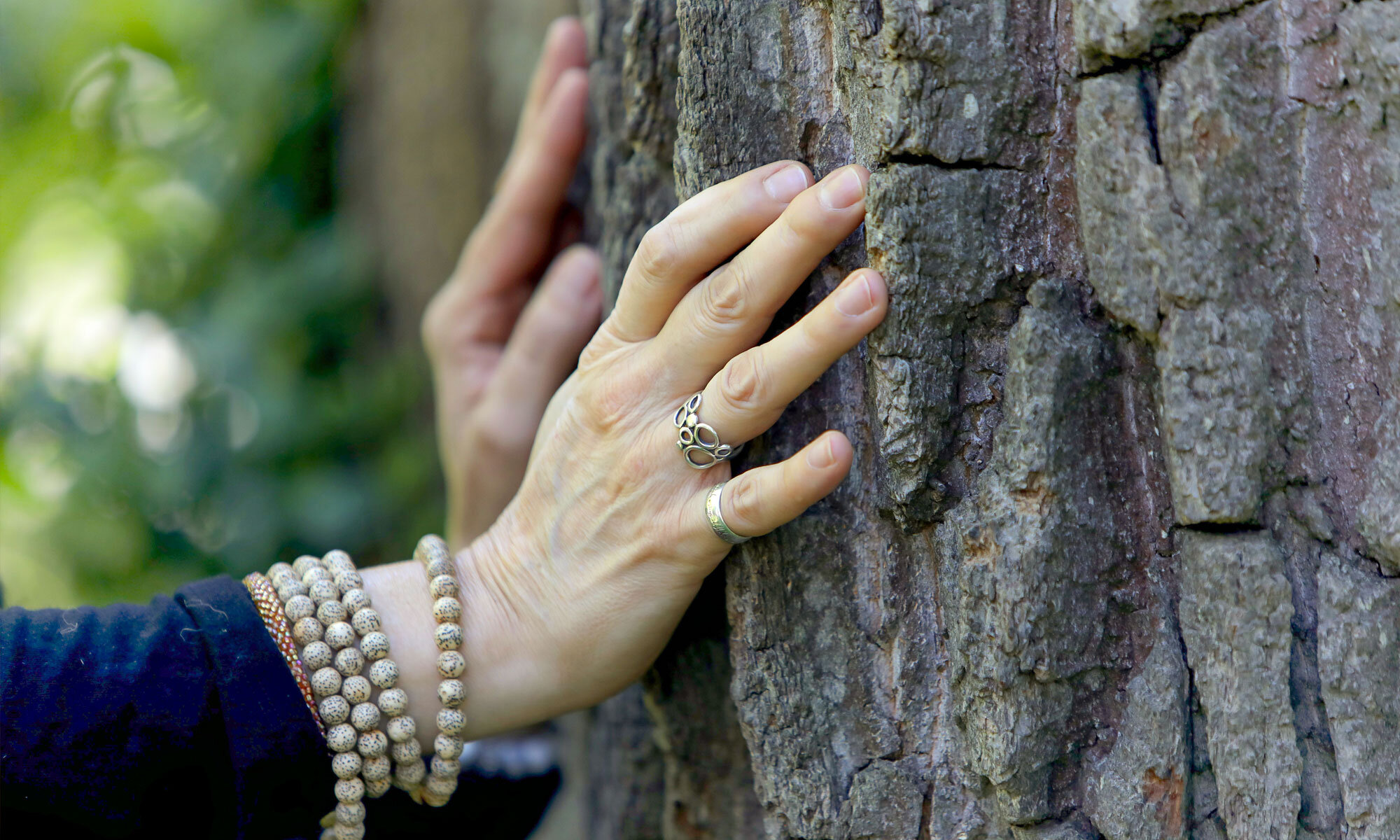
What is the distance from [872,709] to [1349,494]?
0.53 meters

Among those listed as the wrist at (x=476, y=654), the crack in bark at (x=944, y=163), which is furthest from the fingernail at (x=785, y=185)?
the wrist at (x=476, y=654)

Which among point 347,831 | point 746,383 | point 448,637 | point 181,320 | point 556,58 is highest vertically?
point 556,58

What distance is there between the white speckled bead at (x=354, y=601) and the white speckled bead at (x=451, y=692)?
13cm

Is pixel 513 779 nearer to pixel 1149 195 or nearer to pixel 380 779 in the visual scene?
pixel 380 779

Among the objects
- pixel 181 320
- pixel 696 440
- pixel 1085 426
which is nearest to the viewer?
pixel 1085 426

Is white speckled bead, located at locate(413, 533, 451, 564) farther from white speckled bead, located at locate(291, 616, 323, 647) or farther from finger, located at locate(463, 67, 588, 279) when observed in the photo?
finger, located at locate(463, 67, 588, 279)

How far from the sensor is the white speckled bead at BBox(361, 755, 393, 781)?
1.11 meters

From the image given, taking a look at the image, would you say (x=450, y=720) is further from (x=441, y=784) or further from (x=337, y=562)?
(x=337, y=562)

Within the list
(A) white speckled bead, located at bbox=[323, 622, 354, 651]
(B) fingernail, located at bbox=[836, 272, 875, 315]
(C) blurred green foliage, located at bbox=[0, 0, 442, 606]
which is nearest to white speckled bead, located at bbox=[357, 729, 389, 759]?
(A) white speckled bead, located at bbox=[323, 622, 354, 651]

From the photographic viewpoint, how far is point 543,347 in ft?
5.69

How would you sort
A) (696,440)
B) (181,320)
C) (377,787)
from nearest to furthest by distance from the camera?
(696,440)
(377,787)
(181,320)

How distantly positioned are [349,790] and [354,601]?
8.5 inches

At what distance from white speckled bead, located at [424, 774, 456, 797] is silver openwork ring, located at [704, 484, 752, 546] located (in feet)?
1.50

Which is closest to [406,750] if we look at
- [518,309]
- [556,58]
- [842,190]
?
[842,190]
